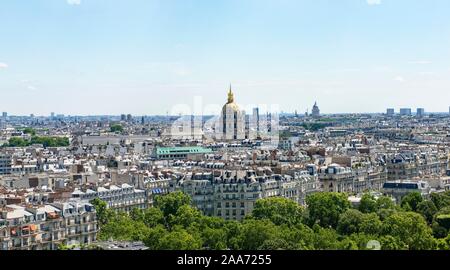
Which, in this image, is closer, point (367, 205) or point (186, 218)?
point (186, 218)

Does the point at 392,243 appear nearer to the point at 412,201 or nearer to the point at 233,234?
the point at 233,234

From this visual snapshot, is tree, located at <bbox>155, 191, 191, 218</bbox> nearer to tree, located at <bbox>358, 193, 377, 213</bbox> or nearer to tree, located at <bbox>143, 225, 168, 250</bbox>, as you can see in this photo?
tree, located at <bbox>143, 225, 168, 250</bbox>

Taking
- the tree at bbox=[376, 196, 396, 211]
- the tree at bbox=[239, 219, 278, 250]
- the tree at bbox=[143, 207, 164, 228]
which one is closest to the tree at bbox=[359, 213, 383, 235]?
the tree at bbox=[239, 219, 278, 250]

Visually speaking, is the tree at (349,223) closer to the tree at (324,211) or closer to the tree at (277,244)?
the tree at (324,211)

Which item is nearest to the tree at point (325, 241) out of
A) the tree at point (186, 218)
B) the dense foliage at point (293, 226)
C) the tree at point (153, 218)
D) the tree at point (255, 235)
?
the dense foliage at point (293, 226)

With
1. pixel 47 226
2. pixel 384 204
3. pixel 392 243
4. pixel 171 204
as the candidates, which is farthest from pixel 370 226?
pixel 47 226

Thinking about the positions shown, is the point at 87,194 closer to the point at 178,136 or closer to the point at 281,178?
the point at 281,178
